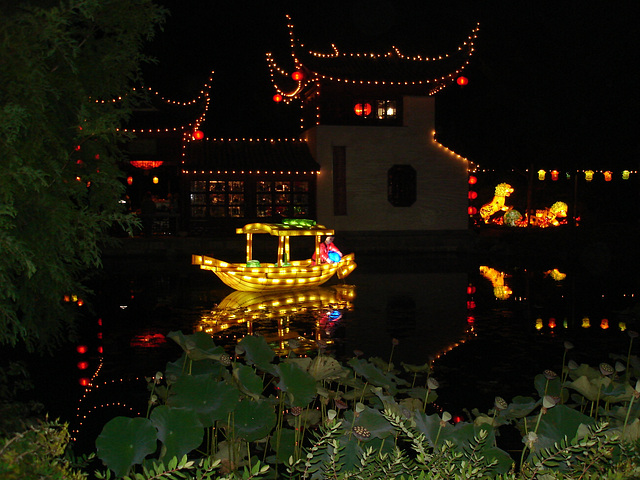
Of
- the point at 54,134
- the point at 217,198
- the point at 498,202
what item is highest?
the point at 54,134

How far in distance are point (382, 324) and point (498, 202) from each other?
23115 mm

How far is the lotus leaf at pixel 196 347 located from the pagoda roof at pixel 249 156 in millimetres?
20485

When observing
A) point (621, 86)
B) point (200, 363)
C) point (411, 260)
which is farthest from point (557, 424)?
point (621, 86)

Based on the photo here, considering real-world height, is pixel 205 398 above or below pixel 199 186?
below

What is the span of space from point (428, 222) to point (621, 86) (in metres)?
9.79

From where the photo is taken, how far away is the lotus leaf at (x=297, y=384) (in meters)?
3.96

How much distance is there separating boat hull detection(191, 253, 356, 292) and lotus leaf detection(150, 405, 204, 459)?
9716 mm

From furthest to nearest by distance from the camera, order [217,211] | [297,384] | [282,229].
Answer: [217,211]
[282,229]
[297,384]

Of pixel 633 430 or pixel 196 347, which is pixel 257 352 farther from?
pixel 633 430

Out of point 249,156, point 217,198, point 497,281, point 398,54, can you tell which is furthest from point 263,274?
point 398,54

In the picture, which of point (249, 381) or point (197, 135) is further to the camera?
point (197, 135)

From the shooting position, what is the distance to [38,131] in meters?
4.69

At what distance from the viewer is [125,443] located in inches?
128

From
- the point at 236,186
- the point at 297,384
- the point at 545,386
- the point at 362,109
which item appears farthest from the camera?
the point at 362,109
